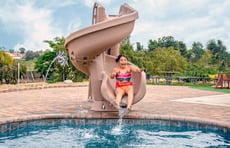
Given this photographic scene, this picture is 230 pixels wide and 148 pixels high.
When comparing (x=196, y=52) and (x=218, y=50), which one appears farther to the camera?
(x=196, y=52)

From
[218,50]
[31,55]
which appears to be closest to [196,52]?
Answer: [218,50]

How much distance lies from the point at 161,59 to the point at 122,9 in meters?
25.6

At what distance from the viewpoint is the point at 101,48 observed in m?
5.39

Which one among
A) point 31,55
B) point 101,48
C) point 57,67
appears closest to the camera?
point 101,48

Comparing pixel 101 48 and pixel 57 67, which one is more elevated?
pixel 57 67

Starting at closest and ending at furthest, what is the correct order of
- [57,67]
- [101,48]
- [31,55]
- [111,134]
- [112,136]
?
1. [112,136]
2. [111,134]
3. [101,48]
4. [57,67]
5. [31,55]

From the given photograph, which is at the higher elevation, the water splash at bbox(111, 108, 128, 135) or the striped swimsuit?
the striped swimsuit

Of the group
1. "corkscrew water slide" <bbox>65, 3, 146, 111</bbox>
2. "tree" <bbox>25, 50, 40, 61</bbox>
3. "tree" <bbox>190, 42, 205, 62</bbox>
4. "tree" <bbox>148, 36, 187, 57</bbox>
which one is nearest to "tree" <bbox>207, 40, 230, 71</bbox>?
"tree" <bbox>190, 42, 205, 62</bbox>

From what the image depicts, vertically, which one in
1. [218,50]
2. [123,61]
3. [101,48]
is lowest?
[123,61]

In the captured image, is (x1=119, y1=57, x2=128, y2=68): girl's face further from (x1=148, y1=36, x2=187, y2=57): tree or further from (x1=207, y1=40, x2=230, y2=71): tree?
(x1=207, y1=40, x2=230, y2=71): tree

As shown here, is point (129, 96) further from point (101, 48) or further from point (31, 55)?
point (31, 55)

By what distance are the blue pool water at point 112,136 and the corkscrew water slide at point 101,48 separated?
2.20 feet

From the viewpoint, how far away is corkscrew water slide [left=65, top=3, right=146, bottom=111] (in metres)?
5.13

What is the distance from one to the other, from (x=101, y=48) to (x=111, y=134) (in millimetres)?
1730
